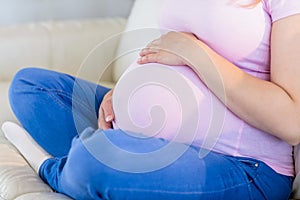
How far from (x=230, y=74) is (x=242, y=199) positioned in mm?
208

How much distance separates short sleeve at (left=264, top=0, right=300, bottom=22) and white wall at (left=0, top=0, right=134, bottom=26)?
1343 mm

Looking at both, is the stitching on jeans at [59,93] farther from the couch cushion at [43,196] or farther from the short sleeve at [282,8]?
the short sleeve at [282,8]

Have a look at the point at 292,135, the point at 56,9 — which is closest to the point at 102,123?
the point at 292,135

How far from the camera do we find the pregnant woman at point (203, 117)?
96cm

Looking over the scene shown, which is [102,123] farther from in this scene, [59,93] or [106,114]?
[59,93]

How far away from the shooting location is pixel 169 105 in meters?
1.05

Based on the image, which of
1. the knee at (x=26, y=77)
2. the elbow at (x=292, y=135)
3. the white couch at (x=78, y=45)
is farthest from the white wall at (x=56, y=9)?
the elbow at (x=292, y=135)

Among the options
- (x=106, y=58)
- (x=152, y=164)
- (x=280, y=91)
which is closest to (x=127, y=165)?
(x=152, y=164)

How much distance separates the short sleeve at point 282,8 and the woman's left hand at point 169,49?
0.48ft

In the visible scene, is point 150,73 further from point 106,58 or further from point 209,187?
point 106,58

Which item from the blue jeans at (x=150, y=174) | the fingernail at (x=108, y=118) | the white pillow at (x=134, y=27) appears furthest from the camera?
the white pillow at (x=134, y=27)

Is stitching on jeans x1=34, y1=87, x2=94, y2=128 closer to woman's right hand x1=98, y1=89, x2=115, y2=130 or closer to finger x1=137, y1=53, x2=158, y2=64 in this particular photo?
woman's right hand x1=98, y1=89, x2=115, y2=130

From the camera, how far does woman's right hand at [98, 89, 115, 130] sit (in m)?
1.19

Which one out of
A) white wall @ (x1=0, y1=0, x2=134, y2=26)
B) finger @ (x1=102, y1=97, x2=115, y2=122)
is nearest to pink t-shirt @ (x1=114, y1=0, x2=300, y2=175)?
finger @ (x1=102, y1=97, x2=115, y2=122)
